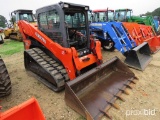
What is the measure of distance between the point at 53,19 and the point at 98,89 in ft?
6.71

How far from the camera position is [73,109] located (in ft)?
9.73

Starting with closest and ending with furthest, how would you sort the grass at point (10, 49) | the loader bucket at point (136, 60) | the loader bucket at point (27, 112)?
the loader bucket at point (27, 112) → the loader bucket at point (136, 60) → the grass at point (10, 49)

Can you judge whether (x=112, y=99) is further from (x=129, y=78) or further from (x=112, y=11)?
(x=112, y=11)

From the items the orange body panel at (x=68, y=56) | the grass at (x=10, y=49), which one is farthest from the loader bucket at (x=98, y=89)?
the grass at (x=10, y=49)

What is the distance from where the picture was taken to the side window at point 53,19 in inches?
146

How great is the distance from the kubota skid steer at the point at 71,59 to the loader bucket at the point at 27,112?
932 mm

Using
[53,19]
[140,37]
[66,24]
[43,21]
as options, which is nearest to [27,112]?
[66,24]

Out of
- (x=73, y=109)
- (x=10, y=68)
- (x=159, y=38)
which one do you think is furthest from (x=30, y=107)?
(x=159, y=38)

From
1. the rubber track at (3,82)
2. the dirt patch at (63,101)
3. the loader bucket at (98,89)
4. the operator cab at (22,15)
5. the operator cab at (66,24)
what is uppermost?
the operator cab at (22,15)

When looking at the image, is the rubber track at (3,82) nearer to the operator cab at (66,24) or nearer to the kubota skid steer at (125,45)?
the operator cab at (66,24)

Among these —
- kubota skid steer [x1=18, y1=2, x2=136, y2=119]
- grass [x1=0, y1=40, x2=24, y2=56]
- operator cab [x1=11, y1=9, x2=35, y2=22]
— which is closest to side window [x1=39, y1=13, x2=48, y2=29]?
kubota skid steer [x1=18, y1=2, x2=136, y2=119]

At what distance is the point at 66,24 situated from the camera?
3.63 m

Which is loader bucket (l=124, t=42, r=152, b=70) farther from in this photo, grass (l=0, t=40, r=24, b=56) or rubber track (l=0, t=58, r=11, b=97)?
grass (l=0, t=40, r=24, b=56)

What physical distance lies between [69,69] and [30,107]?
182 cm
